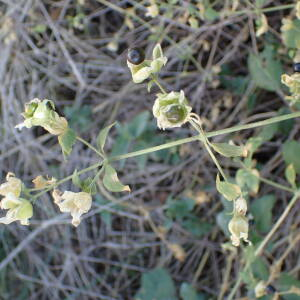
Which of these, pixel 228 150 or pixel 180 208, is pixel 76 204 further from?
pixel 180 208

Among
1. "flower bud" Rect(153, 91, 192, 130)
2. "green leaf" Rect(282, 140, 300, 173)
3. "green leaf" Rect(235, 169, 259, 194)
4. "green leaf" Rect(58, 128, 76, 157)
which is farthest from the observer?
"green leaf" Rect(282, 140, 300, 173)

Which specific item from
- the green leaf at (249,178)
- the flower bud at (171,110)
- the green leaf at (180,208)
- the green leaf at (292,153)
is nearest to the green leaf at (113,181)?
Answer: the flower bud at (171,110)

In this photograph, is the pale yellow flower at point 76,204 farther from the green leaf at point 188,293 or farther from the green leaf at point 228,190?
the green leaf at point 188,293

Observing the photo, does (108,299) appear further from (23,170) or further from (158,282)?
(23,170)

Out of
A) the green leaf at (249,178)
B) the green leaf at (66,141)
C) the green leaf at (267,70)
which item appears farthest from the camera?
the green leaf at (267,70)

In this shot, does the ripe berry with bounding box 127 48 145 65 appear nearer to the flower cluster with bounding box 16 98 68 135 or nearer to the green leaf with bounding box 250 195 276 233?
the flower cluster with bounding box 16 98 68 135

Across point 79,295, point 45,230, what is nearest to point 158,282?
point 79,295

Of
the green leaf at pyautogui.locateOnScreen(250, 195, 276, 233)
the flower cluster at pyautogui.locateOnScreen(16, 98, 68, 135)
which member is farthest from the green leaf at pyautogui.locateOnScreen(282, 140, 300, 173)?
the flower cluster at pyautogui.locateOnScreen(16, 98, 68, 135)
